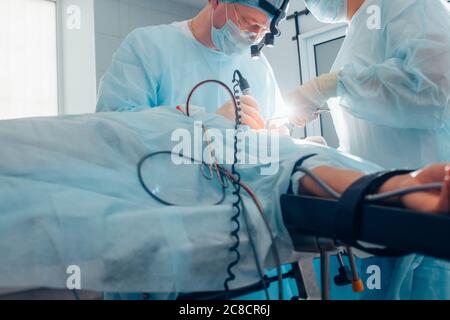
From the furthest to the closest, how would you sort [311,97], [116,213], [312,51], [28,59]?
[312,51], [28,59], [311,97], [116,213]

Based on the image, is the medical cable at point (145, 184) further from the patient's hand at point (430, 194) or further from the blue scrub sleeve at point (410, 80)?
the blue scrub sleeve at point (410, 80)

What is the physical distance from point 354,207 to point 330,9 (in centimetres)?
100

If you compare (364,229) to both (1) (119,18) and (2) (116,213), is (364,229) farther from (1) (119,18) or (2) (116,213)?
(1) (119,18)

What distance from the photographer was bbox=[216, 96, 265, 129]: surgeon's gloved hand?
39.2 inches

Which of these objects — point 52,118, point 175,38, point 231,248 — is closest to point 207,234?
point 231,248

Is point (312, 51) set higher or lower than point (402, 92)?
higher

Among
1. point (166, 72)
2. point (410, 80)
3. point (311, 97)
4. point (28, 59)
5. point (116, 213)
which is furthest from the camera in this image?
point (28, 59)

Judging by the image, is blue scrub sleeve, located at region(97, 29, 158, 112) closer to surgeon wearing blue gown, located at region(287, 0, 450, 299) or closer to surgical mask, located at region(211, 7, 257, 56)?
surgical mask, located at region(211, 7, 257, 56)

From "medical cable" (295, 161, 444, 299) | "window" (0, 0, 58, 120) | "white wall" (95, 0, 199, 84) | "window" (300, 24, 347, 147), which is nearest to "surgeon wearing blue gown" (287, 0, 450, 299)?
"medical cable" (295, 161, 444, 299)

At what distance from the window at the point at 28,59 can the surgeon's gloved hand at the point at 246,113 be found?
1862 mm

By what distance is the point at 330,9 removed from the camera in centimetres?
126

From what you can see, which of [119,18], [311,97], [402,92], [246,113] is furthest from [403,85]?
[119,18]

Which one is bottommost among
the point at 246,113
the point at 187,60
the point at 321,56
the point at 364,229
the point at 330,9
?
the point at 364,229

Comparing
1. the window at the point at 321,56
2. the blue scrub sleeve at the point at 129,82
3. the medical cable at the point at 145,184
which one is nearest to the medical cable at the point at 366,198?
the medical cable at the point at 145,184
